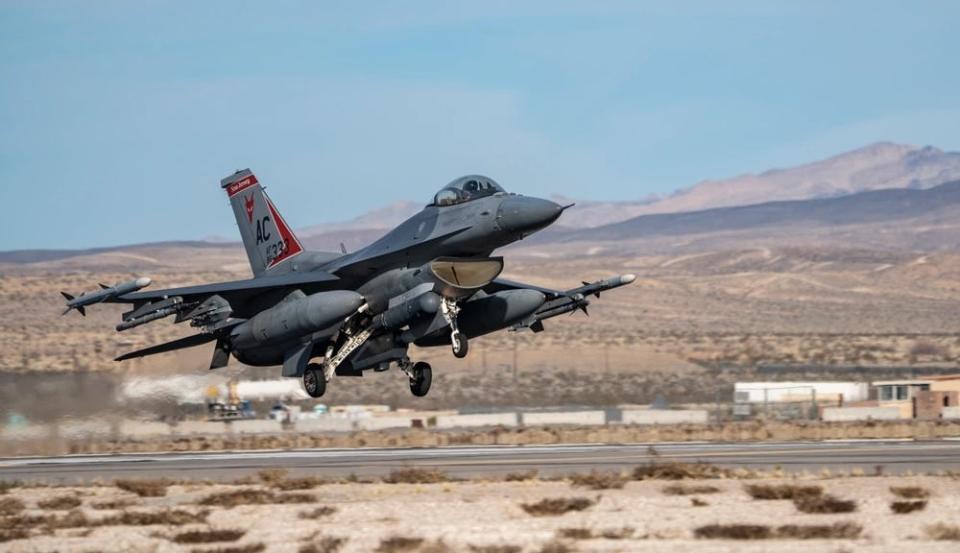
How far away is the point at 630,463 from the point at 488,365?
50002mm

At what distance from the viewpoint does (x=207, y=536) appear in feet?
61.9

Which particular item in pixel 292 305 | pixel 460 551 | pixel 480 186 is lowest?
pixel 460 551

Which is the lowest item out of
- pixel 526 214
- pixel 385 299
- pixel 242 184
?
pixel 385 299

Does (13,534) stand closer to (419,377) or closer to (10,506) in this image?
(10,506)

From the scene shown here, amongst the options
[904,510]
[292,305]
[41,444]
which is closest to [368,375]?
[41,444]

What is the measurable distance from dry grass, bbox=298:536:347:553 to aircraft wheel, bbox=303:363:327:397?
15.7 metres

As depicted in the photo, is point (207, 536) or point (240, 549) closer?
point (240, 549)

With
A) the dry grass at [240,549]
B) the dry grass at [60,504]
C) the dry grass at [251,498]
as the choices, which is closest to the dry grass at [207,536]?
the dry grass at [240,549]

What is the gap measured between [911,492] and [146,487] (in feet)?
41.7

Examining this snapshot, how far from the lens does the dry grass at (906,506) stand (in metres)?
19.5

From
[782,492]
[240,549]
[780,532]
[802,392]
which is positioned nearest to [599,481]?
[782,492]

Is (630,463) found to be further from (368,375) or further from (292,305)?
(368,375)

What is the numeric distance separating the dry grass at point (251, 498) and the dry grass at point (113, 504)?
1147mm

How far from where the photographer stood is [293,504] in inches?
872
